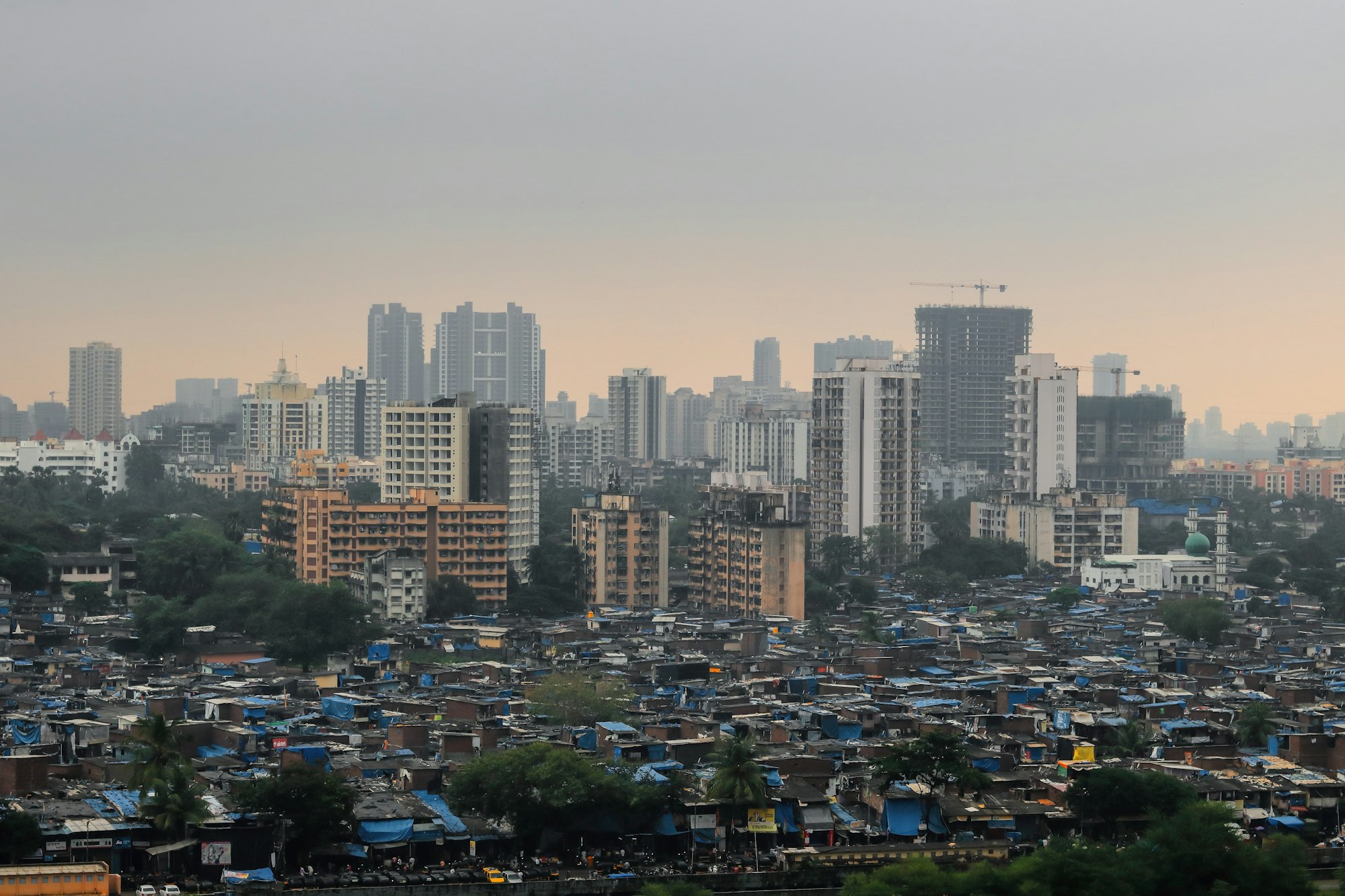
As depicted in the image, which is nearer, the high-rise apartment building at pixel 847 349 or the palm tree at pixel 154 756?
the palm tree at pixel 154 756

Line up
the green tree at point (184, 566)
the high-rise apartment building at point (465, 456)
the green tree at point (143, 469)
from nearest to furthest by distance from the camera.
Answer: the green tree at point (184, 566) → the high-rise apartment building at point (465, 456) → the green tree at point (143, 469)

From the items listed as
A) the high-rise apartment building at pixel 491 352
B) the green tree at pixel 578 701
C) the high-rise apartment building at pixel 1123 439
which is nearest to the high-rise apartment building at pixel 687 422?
the high-rise apartment building at pixel 491 352

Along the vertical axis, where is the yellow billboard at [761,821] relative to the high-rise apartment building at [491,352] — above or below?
below

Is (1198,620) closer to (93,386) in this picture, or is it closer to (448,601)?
(448,601)

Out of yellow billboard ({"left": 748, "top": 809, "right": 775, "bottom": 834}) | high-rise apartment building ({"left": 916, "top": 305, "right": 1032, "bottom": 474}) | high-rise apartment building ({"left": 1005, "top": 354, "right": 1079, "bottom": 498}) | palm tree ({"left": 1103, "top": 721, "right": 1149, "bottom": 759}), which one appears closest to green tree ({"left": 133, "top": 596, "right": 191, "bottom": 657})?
yellow billboard ({"left": 748, "top": 809, "right": 775, "bottom": 834})

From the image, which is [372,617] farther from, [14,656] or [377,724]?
[377,724]

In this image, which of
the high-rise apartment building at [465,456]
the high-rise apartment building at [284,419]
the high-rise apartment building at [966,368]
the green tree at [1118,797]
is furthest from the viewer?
the high-rise apartment building at [966,368]

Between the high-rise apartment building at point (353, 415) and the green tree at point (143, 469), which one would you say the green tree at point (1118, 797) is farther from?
the high-rise apartment building at point (353, 415)
